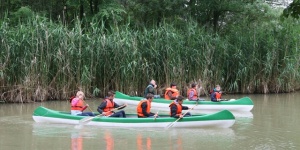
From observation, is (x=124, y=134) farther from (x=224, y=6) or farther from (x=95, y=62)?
(x=224, y=6)

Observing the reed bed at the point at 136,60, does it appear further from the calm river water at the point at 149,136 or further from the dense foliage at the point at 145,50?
the calm river water at the point at 149,136

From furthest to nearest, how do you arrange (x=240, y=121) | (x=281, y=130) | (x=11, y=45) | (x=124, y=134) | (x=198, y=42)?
1. (x=198, y=42)
2. (x=11, y=45)
3. (x=240, y=121)
4. (x=281, y=130)
5. (x=124, y=134)

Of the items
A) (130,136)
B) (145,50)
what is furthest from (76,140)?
(145,50)

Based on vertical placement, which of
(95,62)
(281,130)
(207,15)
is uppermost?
(207,15)

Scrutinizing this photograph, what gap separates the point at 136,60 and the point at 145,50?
86 cm

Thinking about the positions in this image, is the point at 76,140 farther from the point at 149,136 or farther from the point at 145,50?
the point at 145,50

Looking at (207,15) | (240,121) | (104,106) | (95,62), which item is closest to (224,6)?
(207,15)

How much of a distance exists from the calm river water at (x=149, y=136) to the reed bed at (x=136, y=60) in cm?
245

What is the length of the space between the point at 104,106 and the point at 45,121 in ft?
5.10

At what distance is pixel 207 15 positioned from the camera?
80.8 feet

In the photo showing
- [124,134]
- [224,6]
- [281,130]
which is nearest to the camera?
[124,134]

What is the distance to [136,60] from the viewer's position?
59.0ft

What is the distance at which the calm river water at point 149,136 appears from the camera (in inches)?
396

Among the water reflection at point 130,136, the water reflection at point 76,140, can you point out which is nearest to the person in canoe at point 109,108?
the water reflection at point 130,136
